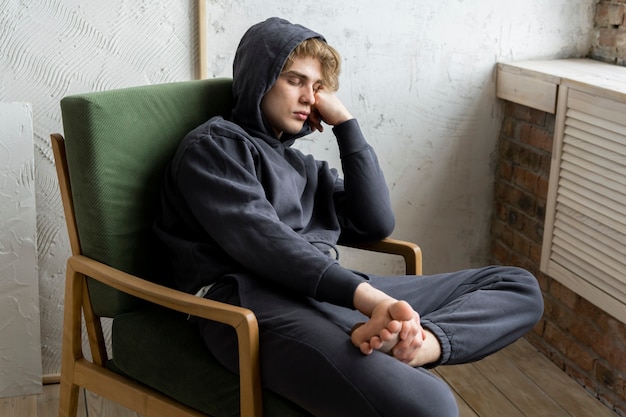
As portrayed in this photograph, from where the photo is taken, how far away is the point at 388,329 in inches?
59.8

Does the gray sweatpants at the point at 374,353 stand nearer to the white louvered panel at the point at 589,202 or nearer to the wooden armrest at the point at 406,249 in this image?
the wooden armrest at the point at 406,249

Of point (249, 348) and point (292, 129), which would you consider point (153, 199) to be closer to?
point (292, 129)

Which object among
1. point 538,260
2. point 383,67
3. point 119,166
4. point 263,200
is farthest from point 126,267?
point 538,260

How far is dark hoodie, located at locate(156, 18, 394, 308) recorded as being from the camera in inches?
65.5

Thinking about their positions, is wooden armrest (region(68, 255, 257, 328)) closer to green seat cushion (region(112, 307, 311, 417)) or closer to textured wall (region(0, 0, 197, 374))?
green seat cushion (region(112, 307, 311, 417))

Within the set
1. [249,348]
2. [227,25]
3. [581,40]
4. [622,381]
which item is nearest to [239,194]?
[249,348]

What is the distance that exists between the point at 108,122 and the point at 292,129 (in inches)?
15.7

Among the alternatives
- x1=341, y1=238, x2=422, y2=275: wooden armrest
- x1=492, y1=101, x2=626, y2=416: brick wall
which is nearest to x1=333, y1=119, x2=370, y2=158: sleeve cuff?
x1=341, y1=238, x2=422, y2=275: wooden armrest

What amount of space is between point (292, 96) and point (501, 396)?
3.61ft

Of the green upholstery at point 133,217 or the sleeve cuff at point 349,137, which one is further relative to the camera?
the sleeve cuff at point 349,137

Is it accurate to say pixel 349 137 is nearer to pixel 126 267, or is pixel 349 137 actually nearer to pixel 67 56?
pixel 126 267

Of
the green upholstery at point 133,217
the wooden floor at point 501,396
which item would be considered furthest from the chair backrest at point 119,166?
the wooden floor at point 501,396

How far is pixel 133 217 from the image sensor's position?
1.86 metres

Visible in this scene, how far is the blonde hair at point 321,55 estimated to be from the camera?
1861mm
